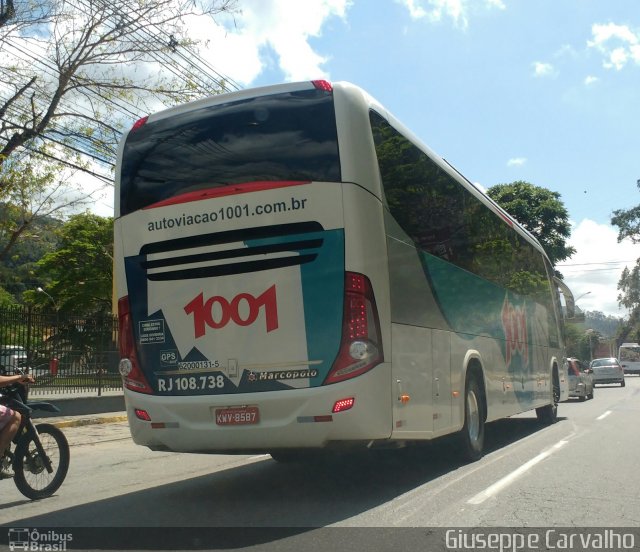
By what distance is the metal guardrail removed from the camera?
14.2m

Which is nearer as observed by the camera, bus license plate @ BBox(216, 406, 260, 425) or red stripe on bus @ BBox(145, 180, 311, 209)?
bus license plate @ BBox(216, 406, 260, 425)

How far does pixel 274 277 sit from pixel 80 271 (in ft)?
139

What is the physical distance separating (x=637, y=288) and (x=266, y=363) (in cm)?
7103

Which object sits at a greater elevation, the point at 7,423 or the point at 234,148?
the point at 234,148

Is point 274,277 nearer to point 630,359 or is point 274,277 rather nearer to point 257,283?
point 257,283

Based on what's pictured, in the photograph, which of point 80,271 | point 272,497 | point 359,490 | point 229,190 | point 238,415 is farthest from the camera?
point 80,271

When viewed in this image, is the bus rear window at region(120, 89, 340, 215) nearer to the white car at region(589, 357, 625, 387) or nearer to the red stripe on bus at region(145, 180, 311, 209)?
the red stripe on bus at region(145, 180, 311, 209)

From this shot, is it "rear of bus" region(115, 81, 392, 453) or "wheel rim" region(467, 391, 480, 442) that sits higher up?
"rear of bus" region(115, 81, 392, 453)

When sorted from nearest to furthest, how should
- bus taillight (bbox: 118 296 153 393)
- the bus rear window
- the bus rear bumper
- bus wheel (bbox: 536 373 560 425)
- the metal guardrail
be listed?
the bus rear bumper, the bus rear window, bus taillight (bbox: 118 296 153 393), the metal guardrail, bus wheel (bbox: 536 373 560 425)

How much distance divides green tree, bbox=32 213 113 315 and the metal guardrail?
2952cm

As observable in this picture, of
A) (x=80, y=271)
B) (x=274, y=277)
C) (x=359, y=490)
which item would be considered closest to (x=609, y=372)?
(x=80, y=271)

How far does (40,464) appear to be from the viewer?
695 cm

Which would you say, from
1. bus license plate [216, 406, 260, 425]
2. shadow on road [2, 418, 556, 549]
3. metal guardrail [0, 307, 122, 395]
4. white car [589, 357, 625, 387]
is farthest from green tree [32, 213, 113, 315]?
bus license plate [216, 406, 260, 425]

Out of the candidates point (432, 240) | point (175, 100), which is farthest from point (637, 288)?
point (432, 240)
